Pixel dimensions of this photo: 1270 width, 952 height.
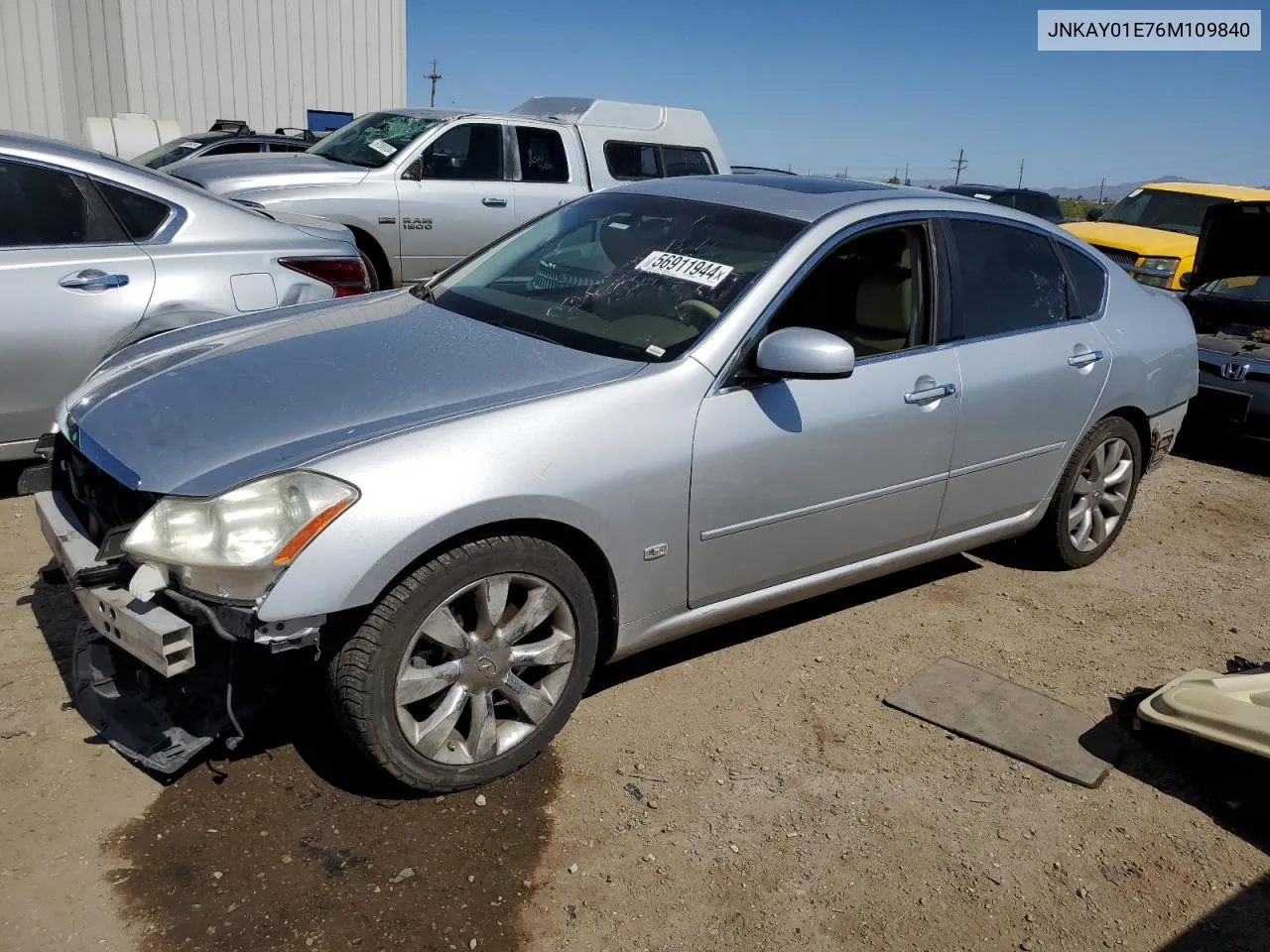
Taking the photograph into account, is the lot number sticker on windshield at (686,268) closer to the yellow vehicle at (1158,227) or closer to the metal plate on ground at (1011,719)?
the metal plate on ground at (1011,719)

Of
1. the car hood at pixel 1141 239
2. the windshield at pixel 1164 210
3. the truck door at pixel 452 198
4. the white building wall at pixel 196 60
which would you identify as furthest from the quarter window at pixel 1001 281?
the white building wall at pixel 196 60

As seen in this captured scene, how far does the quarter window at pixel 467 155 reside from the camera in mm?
9113

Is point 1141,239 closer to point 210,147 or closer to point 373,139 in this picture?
point 373,139

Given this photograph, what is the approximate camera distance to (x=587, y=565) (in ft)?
10.1

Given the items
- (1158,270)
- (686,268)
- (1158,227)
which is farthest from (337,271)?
(1158,227)

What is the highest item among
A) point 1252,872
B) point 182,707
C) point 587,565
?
point 587,565

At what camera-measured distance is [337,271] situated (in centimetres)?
522

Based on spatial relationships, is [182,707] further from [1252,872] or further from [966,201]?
[966,201]

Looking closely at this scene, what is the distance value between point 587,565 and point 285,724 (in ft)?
3.48

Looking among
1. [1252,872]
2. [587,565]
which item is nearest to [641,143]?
[587,565]

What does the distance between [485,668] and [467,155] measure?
7.33 metres

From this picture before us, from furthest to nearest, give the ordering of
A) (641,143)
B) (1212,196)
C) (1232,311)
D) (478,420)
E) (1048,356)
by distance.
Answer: (1212,196) < (641,143) < (1232,311) < (1048,356) < (478,420)

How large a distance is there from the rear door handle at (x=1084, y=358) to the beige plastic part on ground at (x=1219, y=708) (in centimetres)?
135

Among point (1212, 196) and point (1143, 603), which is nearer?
point (1143, 603)
